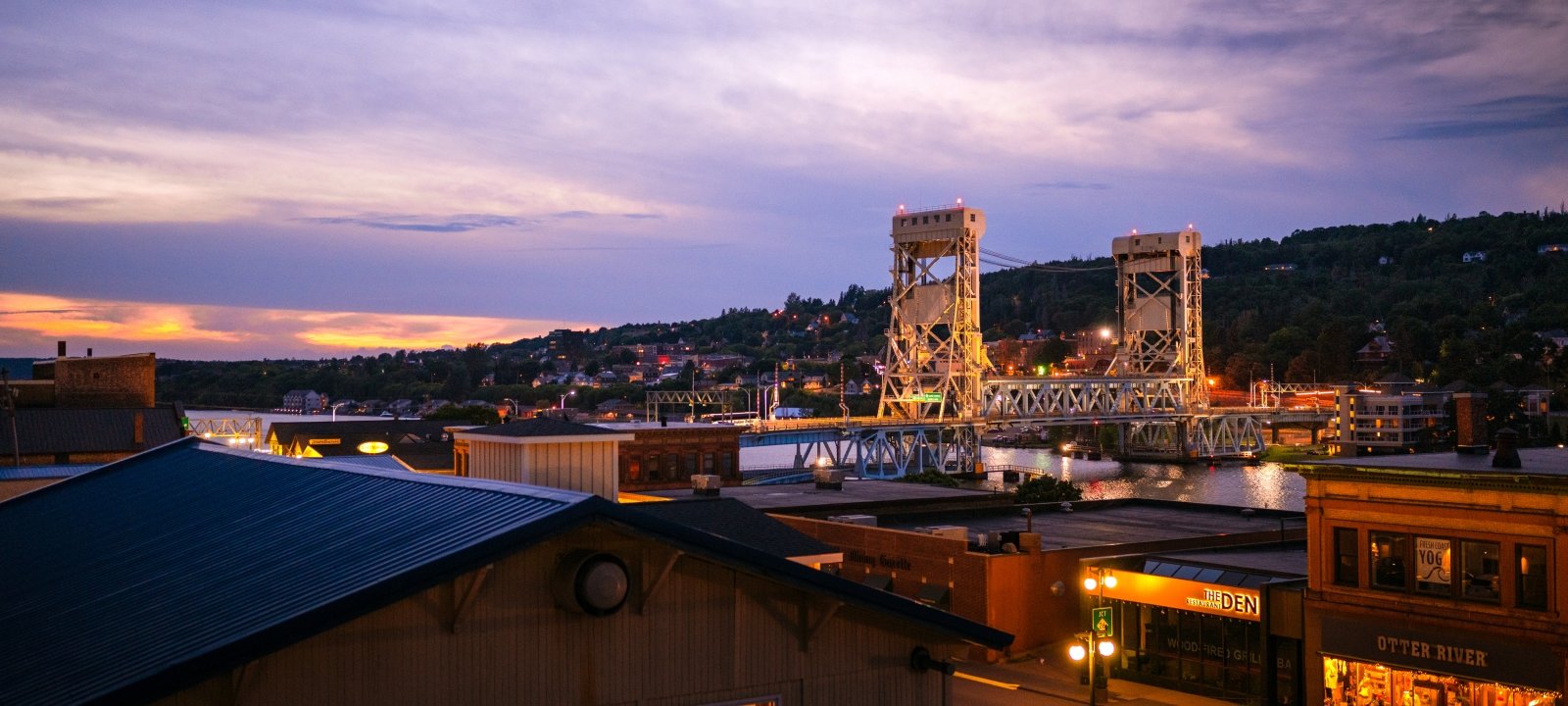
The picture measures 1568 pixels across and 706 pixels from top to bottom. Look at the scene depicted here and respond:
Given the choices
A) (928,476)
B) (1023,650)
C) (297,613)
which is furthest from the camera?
(928,476)

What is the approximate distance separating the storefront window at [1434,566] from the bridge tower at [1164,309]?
414 feet

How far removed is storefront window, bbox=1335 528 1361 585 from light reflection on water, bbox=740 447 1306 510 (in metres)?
65.2

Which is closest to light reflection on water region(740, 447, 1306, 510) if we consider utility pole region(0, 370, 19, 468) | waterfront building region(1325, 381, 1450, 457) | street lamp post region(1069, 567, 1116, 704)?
waterfront building region(1325, 381, 1450, 457)

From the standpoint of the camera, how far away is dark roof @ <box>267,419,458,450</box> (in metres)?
87.2

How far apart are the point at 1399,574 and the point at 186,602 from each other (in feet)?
73.9

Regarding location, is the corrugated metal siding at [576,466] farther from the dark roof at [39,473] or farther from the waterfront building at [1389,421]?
the waterfront building at [1389,421]

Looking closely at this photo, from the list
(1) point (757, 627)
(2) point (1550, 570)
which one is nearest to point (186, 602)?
(1) point (757, 627)

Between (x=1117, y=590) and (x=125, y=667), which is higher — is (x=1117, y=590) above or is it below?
below

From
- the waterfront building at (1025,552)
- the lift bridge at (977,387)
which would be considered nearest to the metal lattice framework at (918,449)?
the lift bridge at (977,387)

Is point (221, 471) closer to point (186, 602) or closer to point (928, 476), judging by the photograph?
point (186, 602)

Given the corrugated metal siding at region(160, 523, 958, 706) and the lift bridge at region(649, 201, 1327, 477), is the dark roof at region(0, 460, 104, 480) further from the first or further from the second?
the lift bridge at region(649, 201, 1327, 477)

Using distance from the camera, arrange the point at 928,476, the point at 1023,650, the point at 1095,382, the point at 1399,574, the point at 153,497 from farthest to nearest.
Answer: the point at 1095,382, the point at 928,476, the point at 1023,650, the point at 1399,574, the point at 153,497

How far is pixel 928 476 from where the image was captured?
340 ft

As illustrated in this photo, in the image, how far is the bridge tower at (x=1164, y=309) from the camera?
5974 inches
